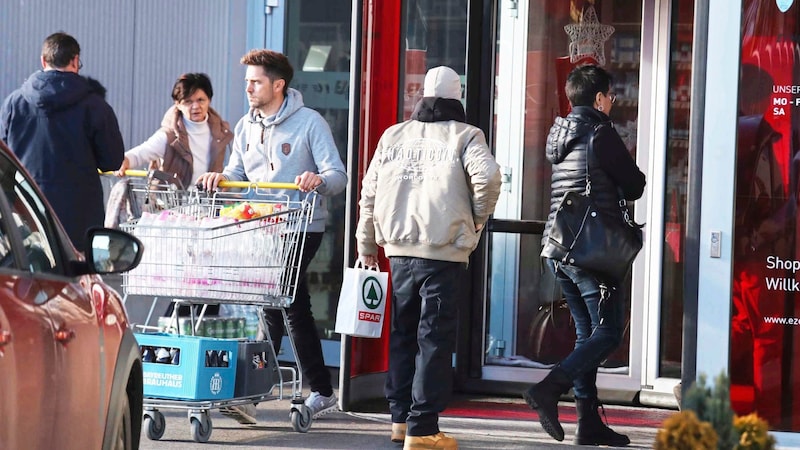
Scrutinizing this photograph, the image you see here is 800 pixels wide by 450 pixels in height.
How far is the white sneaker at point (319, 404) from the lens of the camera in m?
7.65

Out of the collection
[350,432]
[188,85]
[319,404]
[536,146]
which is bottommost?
[350,432]

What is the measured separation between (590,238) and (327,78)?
11.3 ft

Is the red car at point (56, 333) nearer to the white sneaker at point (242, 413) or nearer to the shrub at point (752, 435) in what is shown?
the shrub at point (752, 435)

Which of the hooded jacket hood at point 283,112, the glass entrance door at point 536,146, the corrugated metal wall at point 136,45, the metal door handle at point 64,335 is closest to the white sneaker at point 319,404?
the hooded jacket hood at point 283,112

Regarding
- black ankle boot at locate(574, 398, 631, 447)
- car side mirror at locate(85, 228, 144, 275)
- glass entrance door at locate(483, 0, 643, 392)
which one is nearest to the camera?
car side mirror at locate(85, 228, 144, 275)

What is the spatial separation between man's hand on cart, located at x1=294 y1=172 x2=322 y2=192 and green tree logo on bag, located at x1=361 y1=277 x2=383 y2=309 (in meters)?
0.55

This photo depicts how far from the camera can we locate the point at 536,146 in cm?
902

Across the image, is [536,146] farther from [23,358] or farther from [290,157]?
[23,358]

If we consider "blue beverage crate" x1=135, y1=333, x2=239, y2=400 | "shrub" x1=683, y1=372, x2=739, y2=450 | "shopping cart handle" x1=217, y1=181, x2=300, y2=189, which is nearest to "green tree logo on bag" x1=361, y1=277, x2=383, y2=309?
"shopping cart handle" x1=217, y1=181, x2=300, y2=189


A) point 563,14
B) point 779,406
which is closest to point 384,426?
point 779,406

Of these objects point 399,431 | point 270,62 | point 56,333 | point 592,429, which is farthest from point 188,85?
point 56,333

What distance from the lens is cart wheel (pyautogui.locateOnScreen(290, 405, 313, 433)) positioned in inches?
293

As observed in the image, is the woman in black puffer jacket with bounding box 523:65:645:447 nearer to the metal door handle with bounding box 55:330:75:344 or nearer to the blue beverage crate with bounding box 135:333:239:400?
the blue beverage crate with bounding box 135:333:239:400

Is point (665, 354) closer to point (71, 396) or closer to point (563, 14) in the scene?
point (563, 14)
